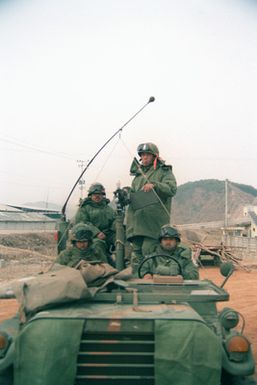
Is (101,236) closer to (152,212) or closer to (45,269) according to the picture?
(152,212)

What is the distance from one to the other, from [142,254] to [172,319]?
398 cm

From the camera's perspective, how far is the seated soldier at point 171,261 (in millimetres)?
5945

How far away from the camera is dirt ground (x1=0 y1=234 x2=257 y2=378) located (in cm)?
1098

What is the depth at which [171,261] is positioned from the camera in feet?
20.4

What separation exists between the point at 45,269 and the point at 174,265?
2245 mm

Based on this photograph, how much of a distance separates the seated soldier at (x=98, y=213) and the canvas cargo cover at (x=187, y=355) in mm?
5052

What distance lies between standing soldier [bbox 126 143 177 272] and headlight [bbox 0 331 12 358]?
142 inches

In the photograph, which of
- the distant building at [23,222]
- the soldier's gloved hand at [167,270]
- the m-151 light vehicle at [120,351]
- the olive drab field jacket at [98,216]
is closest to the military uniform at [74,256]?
the soldier's gloved hand at [167,270]

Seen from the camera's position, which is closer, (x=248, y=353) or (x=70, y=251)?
(x=248, y=353)

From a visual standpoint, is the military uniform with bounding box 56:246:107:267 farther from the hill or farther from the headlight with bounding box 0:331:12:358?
the hill

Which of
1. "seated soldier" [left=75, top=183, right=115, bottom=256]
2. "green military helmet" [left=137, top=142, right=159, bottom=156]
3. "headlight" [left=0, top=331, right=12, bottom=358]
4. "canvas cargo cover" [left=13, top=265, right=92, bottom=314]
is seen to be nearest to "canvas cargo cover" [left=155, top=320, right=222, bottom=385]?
"canvas cargo cover" [left=13, top=265, right=92, bottom=314]

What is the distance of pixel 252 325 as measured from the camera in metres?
9.70

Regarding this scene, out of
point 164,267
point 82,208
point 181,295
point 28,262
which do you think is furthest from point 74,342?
point 28,262

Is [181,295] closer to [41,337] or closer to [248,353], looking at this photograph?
[248,353]
